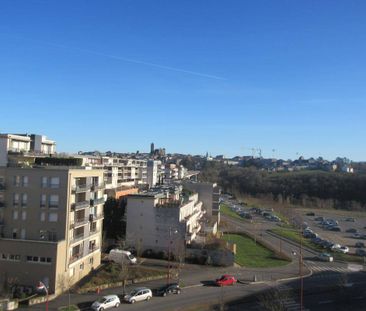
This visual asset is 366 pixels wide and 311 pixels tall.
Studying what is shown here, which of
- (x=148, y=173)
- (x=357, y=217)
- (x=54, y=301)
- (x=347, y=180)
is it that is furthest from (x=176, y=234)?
(x=347, y=180)

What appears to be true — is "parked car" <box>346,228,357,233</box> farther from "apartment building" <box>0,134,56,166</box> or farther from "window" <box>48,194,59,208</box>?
"window" <box>48,194,59,208</box>

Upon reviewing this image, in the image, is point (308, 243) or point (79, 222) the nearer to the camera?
point (79, 222)

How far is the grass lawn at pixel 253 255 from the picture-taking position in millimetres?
53897

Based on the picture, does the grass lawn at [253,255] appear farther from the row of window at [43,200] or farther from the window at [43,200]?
the window at [43,200]

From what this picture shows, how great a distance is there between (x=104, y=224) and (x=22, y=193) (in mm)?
18989

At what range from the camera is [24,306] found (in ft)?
116

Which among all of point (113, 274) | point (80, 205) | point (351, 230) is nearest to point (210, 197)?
point (351, 230)

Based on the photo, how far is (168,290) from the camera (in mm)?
39750

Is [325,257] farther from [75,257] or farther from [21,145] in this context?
[21,145]

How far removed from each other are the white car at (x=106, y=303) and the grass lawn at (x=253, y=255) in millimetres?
20667

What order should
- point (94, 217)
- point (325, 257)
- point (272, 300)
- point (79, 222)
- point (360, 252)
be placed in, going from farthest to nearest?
point (360, 252)
point (325, 257)
point (94, 217)
point (79, 222)
point (272, 300)

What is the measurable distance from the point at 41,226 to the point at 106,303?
1037 cm

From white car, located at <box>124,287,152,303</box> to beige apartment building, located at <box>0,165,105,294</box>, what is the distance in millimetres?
6108

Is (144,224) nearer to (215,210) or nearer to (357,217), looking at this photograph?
(215,210)
